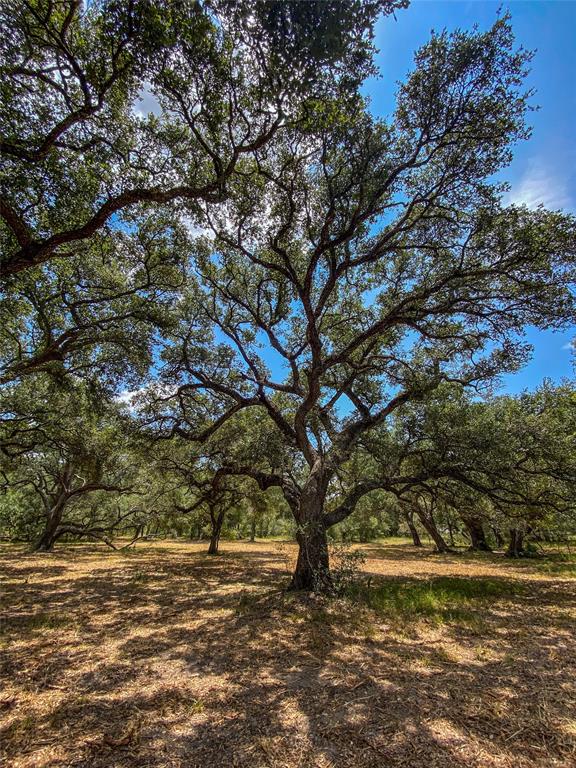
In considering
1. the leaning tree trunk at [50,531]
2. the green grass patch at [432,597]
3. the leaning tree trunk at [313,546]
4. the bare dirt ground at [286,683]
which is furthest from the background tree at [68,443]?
the green grass patch at [432,597]

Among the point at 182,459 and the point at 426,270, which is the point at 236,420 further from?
the point at 426,270

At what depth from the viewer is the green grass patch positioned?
24.5 ft

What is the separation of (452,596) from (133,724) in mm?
8913

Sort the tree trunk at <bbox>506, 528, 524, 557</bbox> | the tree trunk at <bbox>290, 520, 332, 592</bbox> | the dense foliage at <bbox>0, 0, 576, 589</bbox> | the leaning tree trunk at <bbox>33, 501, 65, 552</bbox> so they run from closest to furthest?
the dense foliage at <bbox>0, 0, 576, 589</bbox> < the tree trunk at <bbox>290, 520, 332, 592</bbox> < the leaning tree trunk at <bbox>33, 501, 65, 552</bbox> < the tree trunk at <bbox>506, 528, 524, 557</bbox>

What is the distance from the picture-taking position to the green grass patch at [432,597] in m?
7.46

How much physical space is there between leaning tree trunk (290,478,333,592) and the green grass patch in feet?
3.02

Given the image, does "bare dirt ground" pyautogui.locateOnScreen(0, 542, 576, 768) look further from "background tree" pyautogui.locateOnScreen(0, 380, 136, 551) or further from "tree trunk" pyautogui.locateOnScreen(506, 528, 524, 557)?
"tree trunk" pyautogui.locateOnScreen(506, 528, 524, 557)

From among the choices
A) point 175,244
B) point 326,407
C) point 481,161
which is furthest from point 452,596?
point 175,244

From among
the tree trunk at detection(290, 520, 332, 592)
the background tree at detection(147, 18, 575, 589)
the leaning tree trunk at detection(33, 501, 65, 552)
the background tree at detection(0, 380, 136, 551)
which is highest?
the background tree at detection(147, 18, 575, 589)

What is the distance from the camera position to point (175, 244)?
9.46m

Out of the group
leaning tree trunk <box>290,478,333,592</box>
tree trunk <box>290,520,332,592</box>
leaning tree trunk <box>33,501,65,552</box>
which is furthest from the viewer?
leaning tree trunk <box>33,501,65,552</box>

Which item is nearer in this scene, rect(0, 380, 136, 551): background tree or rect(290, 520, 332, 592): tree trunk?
rect(290, 520, 332, 592): tree trunk

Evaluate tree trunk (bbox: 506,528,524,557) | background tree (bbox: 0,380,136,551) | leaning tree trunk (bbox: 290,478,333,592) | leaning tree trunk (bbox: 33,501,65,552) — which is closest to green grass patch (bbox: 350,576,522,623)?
leaning tree trunk (bbox: 290,478,333,592)

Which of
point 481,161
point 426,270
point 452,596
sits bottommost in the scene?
point 452,596
